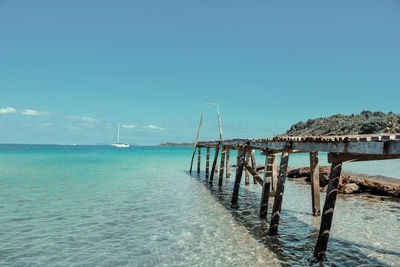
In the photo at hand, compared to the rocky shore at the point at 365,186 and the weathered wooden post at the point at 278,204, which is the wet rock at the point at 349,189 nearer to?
the rocky shore at the point at 365,186

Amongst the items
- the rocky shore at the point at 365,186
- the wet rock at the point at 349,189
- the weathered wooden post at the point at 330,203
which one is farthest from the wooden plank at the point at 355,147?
the rocky shore at the point at 365,186

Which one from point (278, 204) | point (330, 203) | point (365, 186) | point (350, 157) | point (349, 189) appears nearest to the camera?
point (350, 157)

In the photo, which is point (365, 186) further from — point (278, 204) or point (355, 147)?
point (355, 147)

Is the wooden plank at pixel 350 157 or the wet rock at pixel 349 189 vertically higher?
the wooden plank at pixel 350 157

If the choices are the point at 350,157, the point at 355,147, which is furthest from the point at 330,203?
the point at 355,147

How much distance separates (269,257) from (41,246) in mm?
5860

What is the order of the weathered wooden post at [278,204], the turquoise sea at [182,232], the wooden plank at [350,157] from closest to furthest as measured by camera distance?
1. the wooden plank at [350,157]
2. the turquoise sea at [182,232]
3. the weathered wooden post at [278,204]

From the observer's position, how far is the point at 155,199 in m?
13.6

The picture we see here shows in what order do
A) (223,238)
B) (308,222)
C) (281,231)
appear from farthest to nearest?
(308,222)
(281,231)
(223,238)

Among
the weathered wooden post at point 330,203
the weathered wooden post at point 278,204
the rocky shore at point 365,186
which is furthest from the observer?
the rocky shore at point 365,186

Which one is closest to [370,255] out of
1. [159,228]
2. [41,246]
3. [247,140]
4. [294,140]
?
[294,140]

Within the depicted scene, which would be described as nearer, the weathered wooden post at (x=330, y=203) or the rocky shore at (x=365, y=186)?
the weathered wooden post at (x=330, y=203)

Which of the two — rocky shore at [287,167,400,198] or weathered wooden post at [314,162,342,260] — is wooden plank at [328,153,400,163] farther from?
rocky shore at [287,167,400,198]

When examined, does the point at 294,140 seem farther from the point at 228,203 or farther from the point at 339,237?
the point at 228,203
